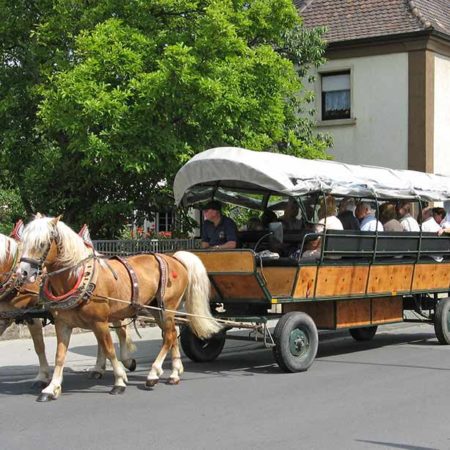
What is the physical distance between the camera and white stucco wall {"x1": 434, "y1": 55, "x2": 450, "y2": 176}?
21938 millimetres

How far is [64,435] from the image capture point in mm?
6688

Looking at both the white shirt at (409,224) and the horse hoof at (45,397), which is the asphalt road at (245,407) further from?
the white shirt at (409,224)

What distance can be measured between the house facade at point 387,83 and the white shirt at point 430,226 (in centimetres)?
919

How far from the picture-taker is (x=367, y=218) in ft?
37.7

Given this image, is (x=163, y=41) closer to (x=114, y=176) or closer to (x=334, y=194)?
(x=114, y=176)

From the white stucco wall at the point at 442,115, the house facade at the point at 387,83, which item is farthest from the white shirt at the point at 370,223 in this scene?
the white stucco wall at the point at 442,115

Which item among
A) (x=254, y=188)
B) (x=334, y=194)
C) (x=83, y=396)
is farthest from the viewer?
(x=254, y=188)

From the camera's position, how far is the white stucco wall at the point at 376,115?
21969mm

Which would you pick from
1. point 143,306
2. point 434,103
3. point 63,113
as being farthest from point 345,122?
point 143,306

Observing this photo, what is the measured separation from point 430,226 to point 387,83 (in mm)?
10548

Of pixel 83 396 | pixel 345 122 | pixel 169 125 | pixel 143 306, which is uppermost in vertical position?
pixel 345 122

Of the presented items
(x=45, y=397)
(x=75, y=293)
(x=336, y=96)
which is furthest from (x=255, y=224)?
(x=336, y=96)

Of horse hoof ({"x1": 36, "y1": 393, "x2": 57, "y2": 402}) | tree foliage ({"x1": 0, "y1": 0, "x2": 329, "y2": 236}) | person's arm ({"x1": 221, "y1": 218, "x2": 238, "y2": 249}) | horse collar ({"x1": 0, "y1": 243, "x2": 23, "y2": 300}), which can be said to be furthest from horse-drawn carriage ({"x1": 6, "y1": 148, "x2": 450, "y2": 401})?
tree foliage ({"x1": 0, "y1": 0, "x2": 329, "y2": 236})

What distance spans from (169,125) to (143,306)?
17.3 feet
